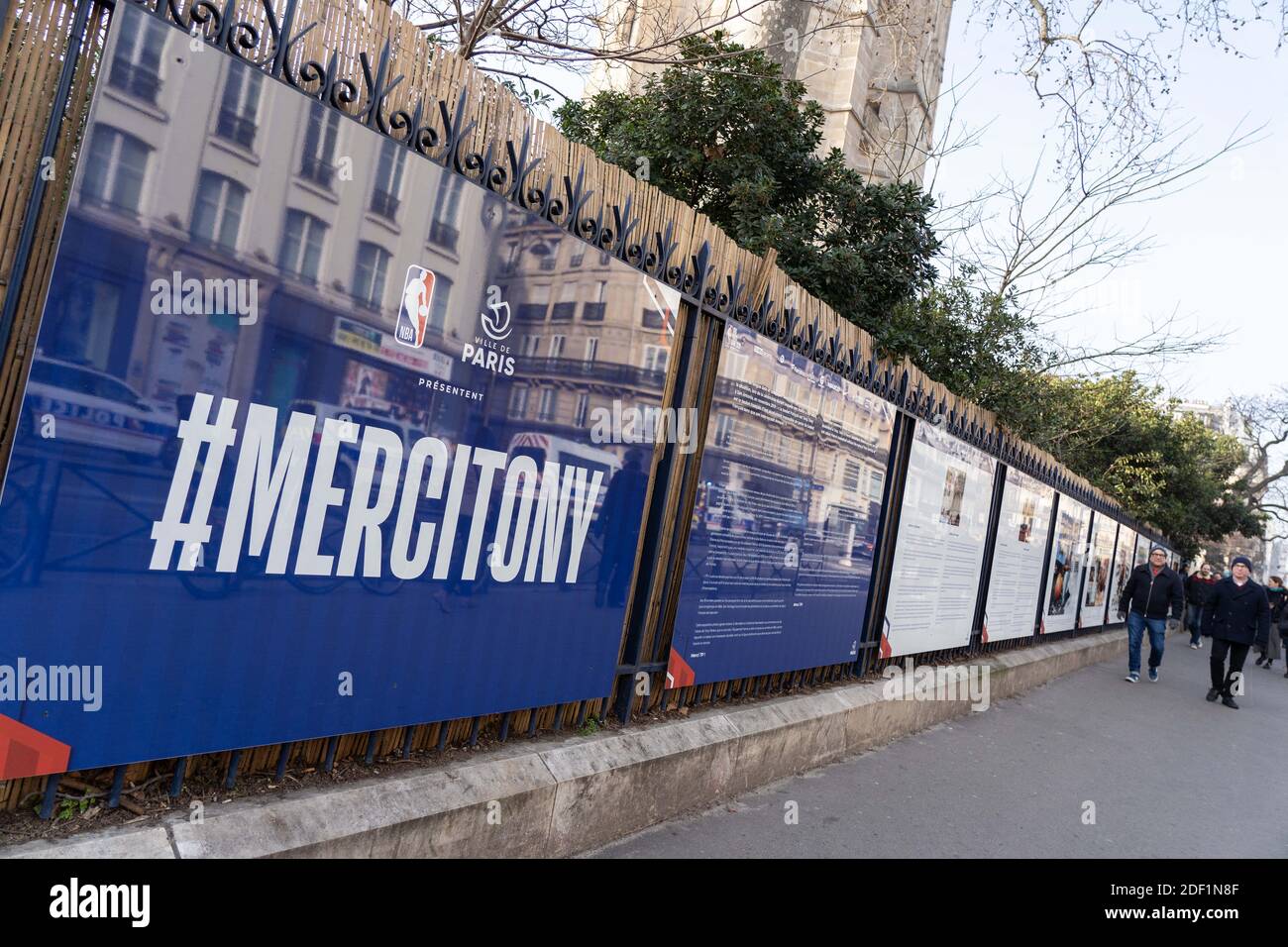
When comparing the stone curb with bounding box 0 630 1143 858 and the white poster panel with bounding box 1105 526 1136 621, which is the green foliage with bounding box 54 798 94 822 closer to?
the stone curb with bounding box 0 630 1143 858

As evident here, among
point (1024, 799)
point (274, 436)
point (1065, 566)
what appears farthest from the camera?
point (1065, 566)

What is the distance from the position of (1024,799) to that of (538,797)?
3.73 meters

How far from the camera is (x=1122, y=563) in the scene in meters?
18.7

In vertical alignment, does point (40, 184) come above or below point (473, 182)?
below

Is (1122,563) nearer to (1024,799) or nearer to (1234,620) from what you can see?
(1234,620)

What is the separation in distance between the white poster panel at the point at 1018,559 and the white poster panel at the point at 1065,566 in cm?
63

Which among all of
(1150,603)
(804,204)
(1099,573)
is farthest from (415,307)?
(1099,573)

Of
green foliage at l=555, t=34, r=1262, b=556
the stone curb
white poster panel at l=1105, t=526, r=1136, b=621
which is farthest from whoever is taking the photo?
white poster panel at l=1105, t=526, r=1136, b=621

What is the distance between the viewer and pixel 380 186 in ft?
9.94

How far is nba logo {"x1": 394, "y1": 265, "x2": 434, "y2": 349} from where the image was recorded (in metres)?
3.09

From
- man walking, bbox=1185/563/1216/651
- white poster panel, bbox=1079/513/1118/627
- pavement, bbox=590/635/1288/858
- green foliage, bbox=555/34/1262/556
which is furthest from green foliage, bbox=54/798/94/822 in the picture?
man walking, bbox=1185/563/1216/651

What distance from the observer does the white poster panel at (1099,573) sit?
1562 centimetres

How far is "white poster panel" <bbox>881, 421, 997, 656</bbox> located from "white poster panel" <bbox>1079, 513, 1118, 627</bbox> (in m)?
7.10
